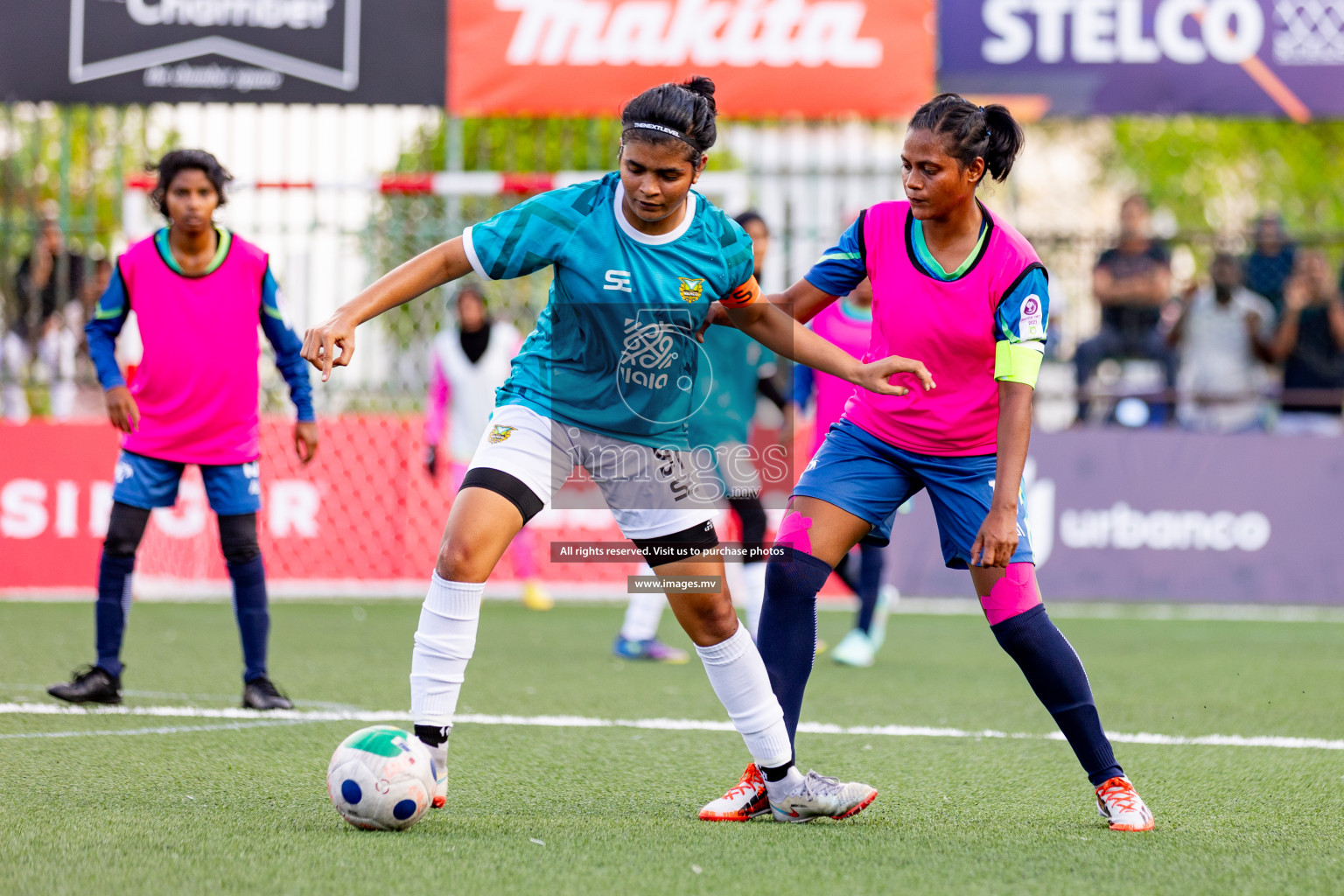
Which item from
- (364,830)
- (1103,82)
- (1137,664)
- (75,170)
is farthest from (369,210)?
(364,830)

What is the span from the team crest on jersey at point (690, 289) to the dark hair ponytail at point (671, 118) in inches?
12.4

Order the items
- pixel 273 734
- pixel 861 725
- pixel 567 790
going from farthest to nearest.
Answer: pixel 861 725, pixel 273 734, pixel 567 790

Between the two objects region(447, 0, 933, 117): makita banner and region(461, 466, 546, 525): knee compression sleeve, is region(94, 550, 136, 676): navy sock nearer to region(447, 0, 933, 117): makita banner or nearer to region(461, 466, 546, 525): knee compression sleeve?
region(461, 466, 546, 525): knee compression sleeve

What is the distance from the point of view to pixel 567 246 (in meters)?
4.00

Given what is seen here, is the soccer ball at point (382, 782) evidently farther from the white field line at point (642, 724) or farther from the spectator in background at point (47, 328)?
the spectator in background at point (47, 328)

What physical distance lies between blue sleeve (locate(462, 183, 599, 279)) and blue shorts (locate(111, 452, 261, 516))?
248cm

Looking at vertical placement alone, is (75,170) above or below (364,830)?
above

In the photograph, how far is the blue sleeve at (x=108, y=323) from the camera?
6074 mm

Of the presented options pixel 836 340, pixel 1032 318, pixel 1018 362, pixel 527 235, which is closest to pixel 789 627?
pixel 1018 362

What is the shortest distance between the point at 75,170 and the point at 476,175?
299cm

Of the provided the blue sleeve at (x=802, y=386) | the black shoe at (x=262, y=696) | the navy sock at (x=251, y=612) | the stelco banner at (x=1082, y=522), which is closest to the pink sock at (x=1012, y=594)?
the black shoe at (x=262, y=696)

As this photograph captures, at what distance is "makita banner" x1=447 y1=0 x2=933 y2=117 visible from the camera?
1101 cm

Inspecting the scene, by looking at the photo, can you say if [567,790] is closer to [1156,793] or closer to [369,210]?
[1156,793]

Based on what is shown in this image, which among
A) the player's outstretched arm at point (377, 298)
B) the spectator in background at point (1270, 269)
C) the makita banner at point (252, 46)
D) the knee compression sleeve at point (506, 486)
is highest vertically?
the makita banner at point (252, 46)
